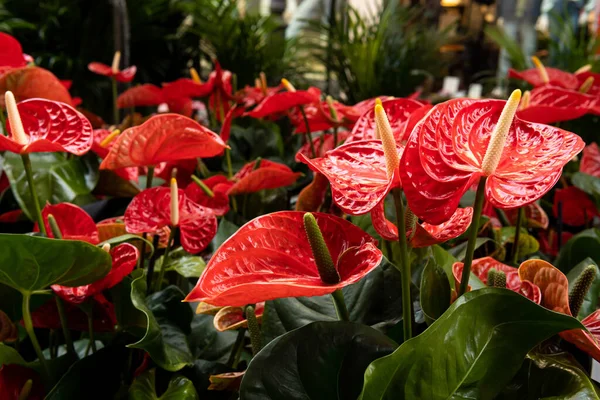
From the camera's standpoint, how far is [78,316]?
23.2 inches

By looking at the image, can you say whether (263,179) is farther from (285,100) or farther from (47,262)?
(47,262)

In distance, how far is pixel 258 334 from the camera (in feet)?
1.47

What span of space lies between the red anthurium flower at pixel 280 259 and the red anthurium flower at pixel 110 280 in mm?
162

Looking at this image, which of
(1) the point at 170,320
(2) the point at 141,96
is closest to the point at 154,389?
(1) the point at 170,320

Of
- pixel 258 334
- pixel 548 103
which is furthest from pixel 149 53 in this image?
pixel 258 334

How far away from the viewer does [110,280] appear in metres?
0.50

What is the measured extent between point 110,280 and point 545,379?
0.35 metres

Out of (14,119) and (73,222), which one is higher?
(14,119)

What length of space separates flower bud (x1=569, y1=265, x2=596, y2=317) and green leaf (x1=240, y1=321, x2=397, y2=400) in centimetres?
15

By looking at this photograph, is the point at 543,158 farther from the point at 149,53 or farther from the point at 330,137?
the point at 149,53

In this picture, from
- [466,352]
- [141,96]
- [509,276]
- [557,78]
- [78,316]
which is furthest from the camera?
[141,96]

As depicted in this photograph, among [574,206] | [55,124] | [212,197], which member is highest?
[55,124]

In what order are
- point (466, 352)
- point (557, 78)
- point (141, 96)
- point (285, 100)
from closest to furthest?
point (466, 352) → point (285, 100) → point (557, 78) → point (141, 96)

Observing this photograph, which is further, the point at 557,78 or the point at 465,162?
the point at 557,78
